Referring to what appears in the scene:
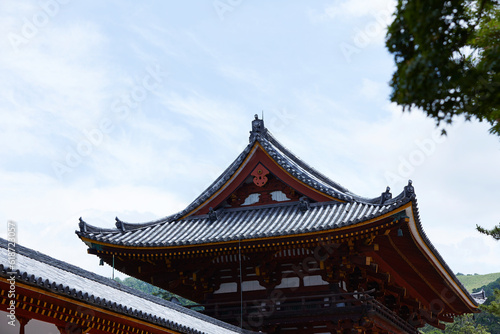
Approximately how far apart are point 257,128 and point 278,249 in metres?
5.29

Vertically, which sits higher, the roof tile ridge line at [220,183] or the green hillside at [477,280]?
the green hillside at [477,280]

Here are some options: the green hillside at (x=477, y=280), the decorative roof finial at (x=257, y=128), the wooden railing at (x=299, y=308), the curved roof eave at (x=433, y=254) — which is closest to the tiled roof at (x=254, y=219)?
the decorative roof finial at (x=257, y=128)

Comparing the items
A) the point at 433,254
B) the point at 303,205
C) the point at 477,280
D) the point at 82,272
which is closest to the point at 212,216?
the point at 303,205

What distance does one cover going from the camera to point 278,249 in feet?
60.4

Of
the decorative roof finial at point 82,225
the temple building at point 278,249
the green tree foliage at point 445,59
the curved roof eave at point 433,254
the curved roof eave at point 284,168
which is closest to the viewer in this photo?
the green tree foliage at point 445,59

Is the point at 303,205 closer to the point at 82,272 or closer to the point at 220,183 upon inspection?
the point at 220,183

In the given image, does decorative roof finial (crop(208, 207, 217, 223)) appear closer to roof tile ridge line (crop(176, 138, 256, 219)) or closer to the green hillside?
roof tile ridge line (crop(176, 138, 256, 219))

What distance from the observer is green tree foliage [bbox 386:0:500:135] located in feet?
21.1

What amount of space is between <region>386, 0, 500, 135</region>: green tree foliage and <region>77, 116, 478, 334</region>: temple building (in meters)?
10.1

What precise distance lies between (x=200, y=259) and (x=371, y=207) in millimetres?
5458

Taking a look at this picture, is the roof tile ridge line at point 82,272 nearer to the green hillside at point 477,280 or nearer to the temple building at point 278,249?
the temple building at point 278,249

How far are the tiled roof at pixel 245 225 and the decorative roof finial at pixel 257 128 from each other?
253cm

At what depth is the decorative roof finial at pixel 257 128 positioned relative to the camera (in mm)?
21562

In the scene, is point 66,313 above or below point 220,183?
below
